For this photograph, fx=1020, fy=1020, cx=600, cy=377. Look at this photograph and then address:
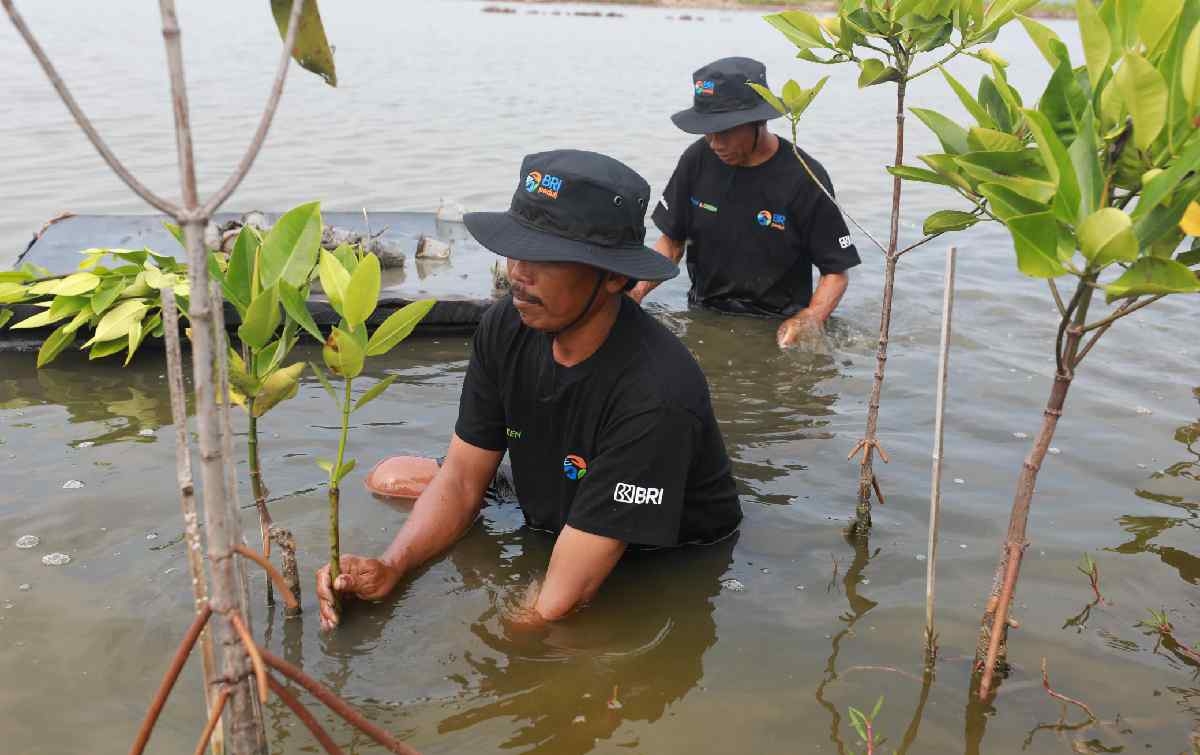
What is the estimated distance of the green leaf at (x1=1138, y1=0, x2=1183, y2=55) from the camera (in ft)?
6.60

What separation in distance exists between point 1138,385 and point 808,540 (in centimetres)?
266

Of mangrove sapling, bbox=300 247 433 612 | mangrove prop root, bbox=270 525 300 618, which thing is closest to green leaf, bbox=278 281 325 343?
mangrove sapling, bbox=300 247 433 612

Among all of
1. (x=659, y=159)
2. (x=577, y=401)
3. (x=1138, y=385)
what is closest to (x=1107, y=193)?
(x=577, y=401)

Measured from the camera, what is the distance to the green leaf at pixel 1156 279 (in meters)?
1.86

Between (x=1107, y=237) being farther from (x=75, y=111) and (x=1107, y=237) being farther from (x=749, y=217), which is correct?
(x=749, y=217)

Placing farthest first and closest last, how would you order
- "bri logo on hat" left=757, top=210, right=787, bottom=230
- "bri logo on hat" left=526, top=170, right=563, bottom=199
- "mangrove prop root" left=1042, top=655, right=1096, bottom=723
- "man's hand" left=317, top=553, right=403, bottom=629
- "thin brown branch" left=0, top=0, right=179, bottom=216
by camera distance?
"bri logo on hat" left=757, top=210, right=787, bottom=230, "man's hand" left=317, top=553, right=403, bottom=629, "mangrove prop root" left=1042, top=655, right=1096, bottom=723, "bri logo on hat" left=526, top=170, right=563, bottom=199, "thin brown branch" left=0, top=0, right=179, bottom=216

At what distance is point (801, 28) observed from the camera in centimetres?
318

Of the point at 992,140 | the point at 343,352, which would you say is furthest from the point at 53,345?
the point at 992,140

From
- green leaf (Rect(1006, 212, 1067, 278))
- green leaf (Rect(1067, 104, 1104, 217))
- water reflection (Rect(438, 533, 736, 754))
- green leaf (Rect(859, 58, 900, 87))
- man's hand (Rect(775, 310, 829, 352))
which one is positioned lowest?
water reflection (Rect(438, 533, 736, 754))

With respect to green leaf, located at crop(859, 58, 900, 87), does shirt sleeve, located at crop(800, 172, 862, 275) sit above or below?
below

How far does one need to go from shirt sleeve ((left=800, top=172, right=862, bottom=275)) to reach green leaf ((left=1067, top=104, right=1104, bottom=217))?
11.2ft

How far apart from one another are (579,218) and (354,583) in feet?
4.21

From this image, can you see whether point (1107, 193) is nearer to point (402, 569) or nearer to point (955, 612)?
point (955, 612)

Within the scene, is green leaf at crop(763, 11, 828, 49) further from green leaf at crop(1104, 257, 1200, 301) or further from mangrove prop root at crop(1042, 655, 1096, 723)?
mangrove prop root at crop(1042, 655, 1096, 723)
